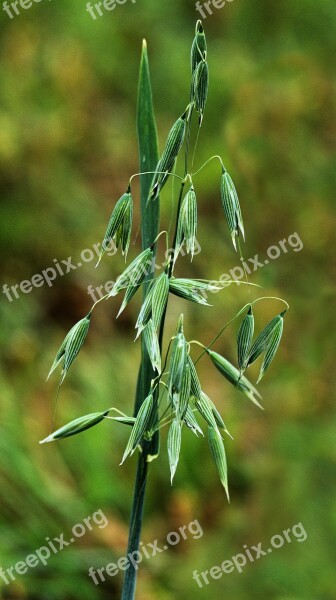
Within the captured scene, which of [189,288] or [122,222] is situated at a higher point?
[122,222]

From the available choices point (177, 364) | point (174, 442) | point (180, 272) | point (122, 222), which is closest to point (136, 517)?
point (174, 442)

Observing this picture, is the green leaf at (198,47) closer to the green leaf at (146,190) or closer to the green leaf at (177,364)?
the green leaf at (146,190)

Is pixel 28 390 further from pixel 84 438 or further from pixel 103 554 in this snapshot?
pixel 103 554

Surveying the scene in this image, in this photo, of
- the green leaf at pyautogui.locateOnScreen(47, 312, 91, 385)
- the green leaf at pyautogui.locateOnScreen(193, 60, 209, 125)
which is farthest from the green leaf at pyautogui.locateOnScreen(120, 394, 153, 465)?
the green leaf at pyautogui.locateOnScreen(193, 60, 209, 125)

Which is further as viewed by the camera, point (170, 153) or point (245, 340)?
point (245, 340)

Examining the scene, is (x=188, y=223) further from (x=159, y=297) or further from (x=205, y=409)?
(x=205, y=409)

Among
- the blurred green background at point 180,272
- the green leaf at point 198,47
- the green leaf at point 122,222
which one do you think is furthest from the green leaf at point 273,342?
the blurred green background at point 180,272
